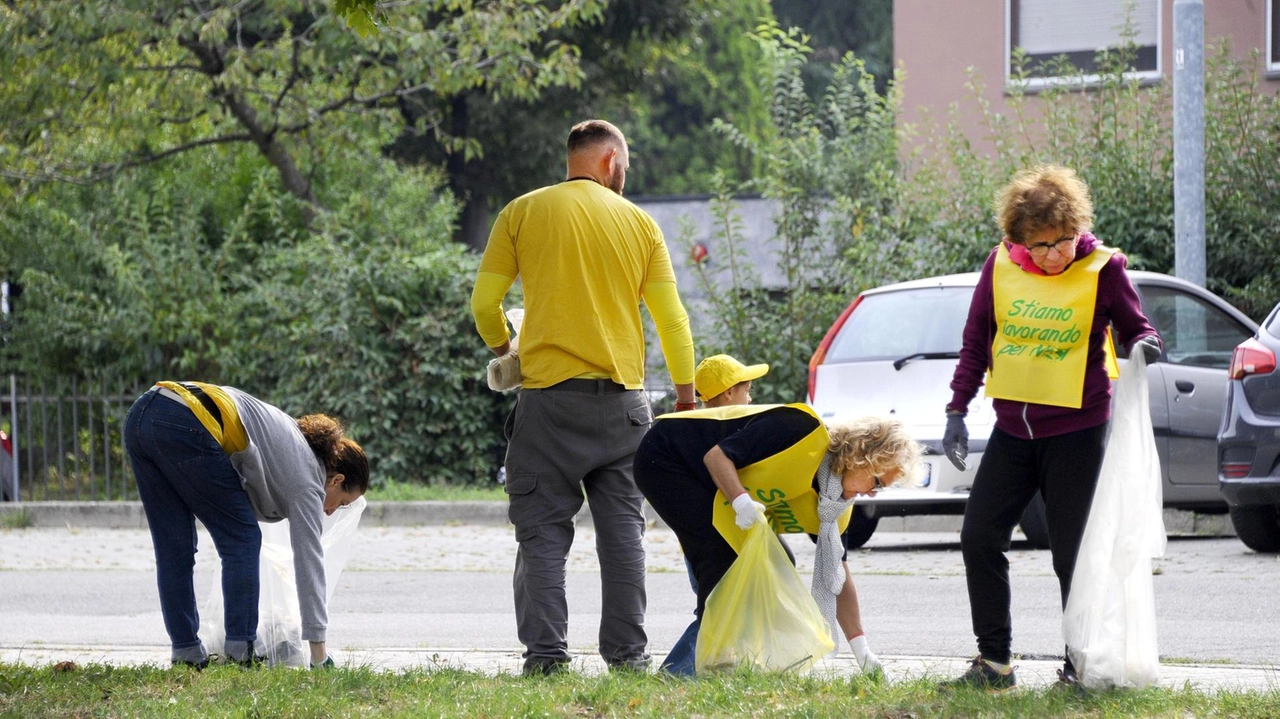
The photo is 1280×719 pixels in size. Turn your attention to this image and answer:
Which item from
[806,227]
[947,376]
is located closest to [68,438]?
[806,227]

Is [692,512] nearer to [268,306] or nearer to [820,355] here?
[820,355]

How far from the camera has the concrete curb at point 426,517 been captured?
11.0 metres

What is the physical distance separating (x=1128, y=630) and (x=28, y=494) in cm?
1278

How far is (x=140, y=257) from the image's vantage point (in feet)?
49.4

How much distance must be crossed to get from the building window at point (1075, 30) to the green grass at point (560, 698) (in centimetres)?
1270

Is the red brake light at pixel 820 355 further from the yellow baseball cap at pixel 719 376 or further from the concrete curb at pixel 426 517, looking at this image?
the yellow baseball cap at pixel 719 376

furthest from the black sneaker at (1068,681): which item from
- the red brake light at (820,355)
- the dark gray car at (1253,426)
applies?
the red brake light at (820,355)

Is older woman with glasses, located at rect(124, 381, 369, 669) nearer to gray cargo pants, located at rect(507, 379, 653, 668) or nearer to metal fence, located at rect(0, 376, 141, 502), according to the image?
gray cargo pants, located at rect(507, 379, 653, 668)

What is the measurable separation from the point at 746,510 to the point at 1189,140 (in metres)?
7.85

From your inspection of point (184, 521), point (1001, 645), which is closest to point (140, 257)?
point (184, 521)

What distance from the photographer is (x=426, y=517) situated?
12445 mm

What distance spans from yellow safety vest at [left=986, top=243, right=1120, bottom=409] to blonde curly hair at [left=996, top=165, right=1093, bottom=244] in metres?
0.13

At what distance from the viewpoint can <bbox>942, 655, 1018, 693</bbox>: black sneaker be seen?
4758mm

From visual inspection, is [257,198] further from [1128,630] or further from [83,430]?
[1128,630]
